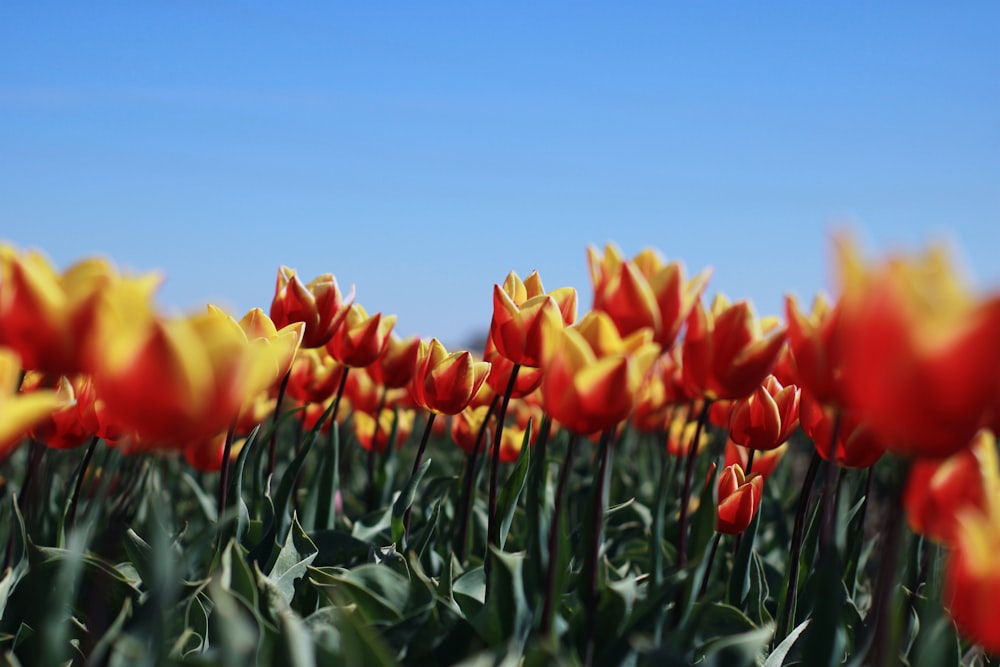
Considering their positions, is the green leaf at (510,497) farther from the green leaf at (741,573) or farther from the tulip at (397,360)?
the tulip at (397,360)

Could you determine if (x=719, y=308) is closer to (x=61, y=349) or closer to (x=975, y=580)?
(x=975, y=580)

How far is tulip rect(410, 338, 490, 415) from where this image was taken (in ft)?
8.80

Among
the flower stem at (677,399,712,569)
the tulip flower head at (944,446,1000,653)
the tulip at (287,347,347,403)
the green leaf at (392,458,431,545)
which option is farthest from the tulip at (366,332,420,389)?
the tulip flower head at (944,446,1000,653)

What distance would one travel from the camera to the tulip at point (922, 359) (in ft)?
3.76

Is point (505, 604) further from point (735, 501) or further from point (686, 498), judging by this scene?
point (735, 501)

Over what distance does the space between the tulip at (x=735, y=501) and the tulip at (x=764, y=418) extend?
96 millimetres

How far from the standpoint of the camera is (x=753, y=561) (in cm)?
272

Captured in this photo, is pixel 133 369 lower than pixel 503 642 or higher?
higher

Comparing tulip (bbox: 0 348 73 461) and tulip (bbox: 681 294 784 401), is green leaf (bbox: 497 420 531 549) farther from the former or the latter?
tulip (bbox: 0 348 73 461)

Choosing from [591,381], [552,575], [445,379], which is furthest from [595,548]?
[445,379]

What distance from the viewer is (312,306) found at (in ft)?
8.86

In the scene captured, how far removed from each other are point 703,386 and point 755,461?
1.57 metres

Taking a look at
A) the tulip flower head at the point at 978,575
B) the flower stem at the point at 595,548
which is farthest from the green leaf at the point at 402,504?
the tulip flower head at the point at 978,575

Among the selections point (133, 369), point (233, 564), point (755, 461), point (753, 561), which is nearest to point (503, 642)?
point (233, 564)
